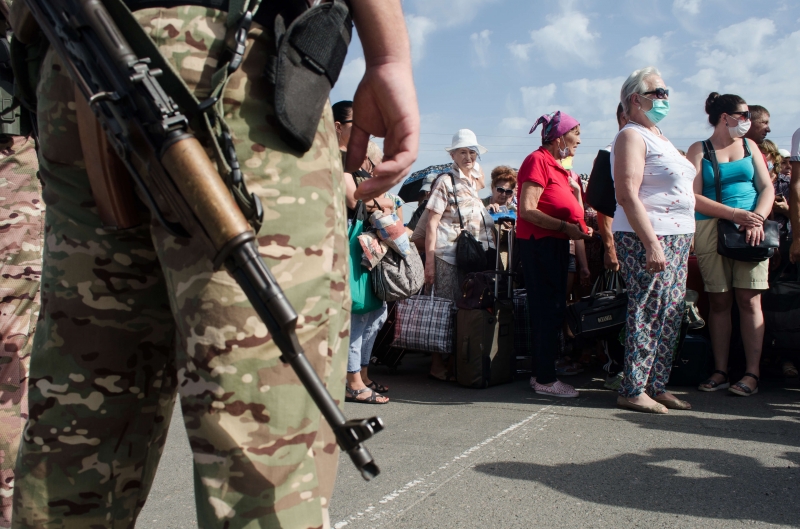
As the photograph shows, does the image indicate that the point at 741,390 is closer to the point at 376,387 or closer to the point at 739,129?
the point at 739,129

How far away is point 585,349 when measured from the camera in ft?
19.4

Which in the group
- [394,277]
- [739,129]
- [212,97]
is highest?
[739,129]

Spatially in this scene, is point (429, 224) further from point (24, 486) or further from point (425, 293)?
point (24, 486)

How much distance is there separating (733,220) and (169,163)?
4538 mm

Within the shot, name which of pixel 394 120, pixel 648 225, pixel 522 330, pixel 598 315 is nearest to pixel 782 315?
pixel 598 315

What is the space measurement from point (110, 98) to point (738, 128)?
4.74 m

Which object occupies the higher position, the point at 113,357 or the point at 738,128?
the point at 738,128

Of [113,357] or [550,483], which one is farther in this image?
[550,483]

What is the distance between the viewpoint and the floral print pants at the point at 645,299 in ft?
14.1

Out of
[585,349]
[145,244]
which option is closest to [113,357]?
[145,244]

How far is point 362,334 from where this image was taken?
4871 mm

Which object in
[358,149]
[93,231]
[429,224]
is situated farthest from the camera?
[429,224]

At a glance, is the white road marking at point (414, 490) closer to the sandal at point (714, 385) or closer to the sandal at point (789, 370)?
the sandal at point (714, 385)

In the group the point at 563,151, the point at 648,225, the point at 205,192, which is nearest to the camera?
the point at 205,192
